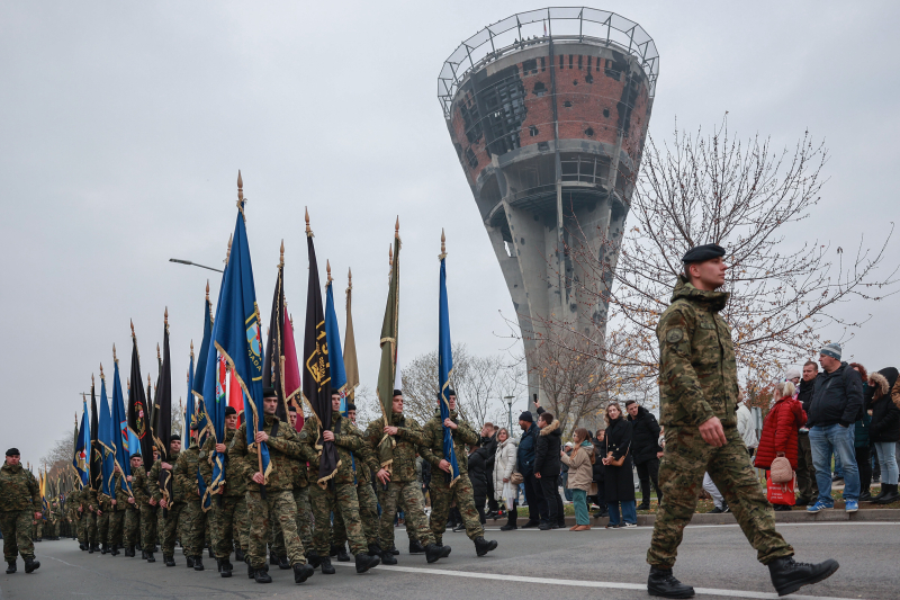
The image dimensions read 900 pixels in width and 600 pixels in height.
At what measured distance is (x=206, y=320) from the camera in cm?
1333

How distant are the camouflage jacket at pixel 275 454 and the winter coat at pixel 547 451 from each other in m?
4.77

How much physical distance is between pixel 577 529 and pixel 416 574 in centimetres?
515

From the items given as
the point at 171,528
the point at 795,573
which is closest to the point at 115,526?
the point at 171,528

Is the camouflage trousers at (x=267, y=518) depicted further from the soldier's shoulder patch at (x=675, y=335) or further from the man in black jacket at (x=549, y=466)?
the man in black jacket at (x=549, y=466)

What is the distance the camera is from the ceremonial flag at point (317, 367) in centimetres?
888

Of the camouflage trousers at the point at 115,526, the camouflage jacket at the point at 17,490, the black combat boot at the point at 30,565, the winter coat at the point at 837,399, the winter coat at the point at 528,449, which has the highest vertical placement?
the winter coat at the point at 837,399

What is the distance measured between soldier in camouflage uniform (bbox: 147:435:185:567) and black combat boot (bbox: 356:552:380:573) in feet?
17.6

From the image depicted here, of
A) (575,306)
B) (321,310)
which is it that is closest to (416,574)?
(321,310)

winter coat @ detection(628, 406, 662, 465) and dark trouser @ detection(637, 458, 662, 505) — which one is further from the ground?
winter coat @ detection(628, 406, 662, 465)

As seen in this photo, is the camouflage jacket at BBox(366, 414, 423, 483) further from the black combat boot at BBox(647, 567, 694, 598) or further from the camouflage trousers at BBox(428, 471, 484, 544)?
the black combat boot at BBox(647, 567, 694, 598)

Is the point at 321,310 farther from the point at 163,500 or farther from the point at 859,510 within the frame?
the point at 859,510

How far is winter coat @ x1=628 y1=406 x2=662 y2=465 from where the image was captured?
12.5 m

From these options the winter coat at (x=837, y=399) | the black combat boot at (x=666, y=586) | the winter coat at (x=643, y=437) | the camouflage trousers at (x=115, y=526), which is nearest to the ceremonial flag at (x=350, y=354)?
the winter coat at (x=643, y=437)

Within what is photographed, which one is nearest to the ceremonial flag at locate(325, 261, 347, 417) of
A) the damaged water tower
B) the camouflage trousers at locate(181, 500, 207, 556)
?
the camouflage trousers at locate(181, 500, 207, 556)
